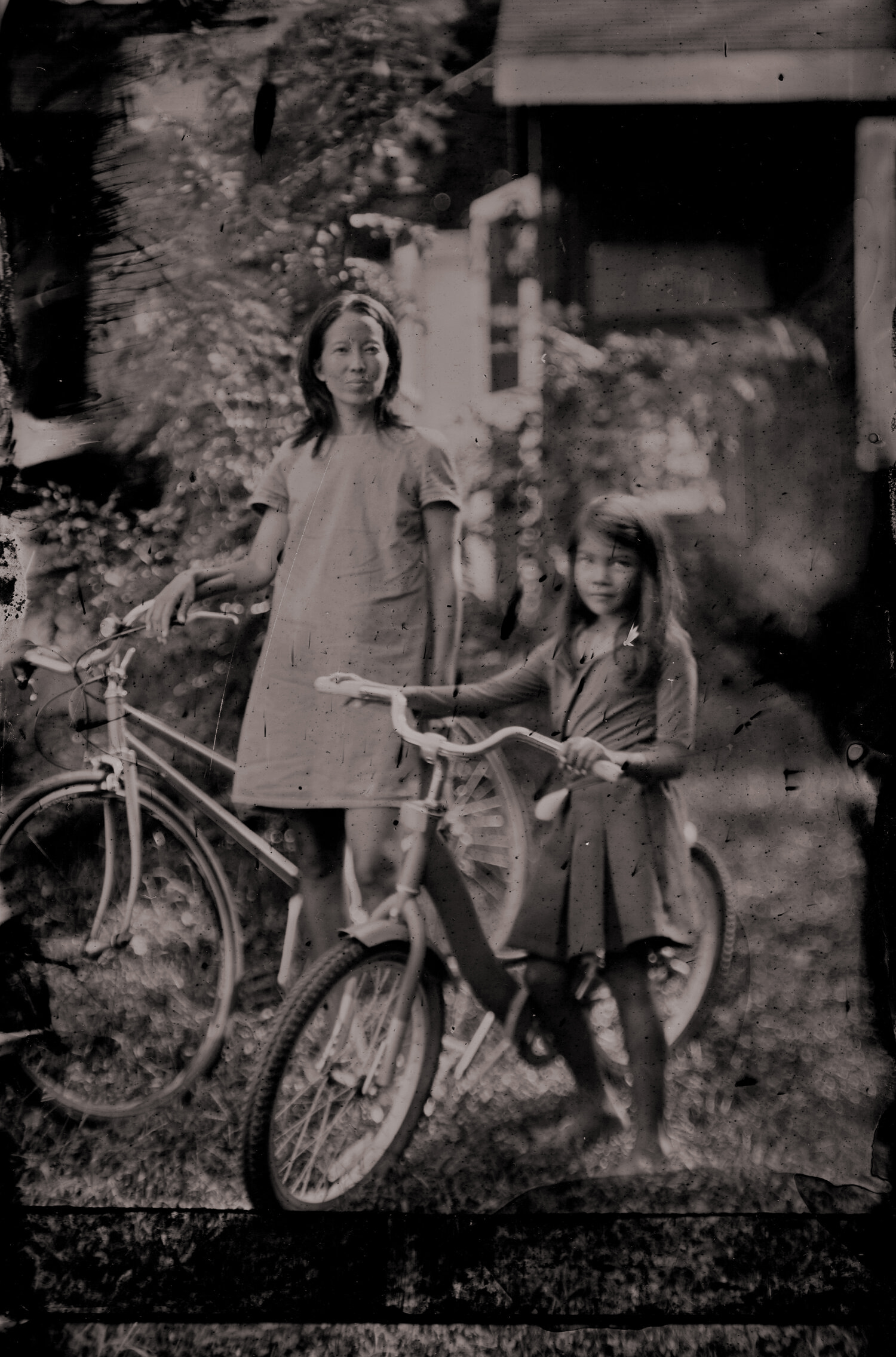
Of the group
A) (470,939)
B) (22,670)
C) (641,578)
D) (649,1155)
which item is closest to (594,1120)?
(649,1155)

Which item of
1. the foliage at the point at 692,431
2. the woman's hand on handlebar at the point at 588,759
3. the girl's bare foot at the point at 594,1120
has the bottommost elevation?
the girl's bare foot at the point at 594,1120

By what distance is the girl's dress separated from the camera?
2910mm

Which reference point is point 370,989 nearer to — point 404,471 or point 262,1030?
point 262,1030

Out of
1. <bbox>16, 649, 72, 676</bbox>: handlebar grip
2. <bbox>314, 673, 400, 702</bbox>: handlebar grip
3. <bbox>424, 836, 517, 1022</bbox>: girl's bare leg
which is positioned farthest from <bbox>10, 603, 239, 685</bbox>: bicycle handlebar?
<bbox>424, 836, 517, 1022</bbox>: girl's bare leg

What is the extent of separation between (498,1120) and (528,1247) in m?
0.36

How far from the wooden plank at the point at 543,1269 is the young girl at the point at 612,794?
0.93 ft

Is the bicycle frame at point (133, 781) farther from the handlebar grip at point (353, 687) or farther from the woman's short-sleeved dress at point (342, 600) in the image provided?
the handlebar grip at point (353, 687)

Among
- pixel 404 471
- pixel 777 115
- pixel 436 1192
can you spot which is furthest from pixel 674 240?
pixel 436 1192

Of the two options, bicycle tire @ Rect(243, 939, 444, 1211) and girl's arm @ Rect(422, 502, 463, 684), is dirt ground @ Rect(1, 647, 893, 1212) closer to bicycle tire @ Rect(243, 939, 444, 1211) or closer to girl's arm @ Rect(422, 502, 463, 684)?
bicycle tire @ Rect(243, 939, 444, 1211)

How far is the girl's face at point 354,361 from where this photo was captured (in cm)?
292

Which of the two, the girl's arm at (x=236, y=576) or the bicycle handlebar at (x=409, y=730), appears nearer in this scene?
the bicycle handlebar at (x=409, y=730)

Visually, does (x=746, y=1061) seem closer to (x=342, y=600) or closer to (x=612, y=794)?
(x=612, y=794)

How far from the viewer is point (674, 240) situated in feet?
9.52

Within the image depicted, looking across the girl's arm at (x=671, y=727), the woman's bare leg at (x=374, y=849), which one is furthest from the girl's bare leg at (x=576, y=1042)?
the girl's arm at (x=671, y=727)
